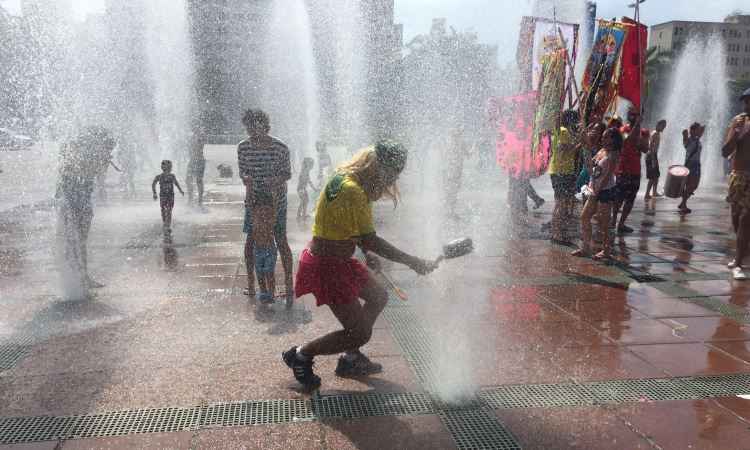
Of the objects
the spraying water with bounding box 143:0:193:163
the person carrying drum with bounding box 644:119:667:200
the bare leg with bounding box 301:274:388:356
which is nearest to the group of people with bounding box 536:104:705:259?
the person carrying drum with bounding box 644:119:667:200

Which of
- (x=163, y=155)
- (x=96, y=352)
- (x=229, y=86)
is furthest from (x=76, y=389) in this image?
(x=229, y=86)

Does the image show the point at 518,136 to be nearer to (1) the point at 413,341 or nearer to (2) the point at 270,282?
(2) the point at 270,282

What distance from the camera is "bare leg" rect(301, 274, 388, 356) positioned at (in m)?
3.17

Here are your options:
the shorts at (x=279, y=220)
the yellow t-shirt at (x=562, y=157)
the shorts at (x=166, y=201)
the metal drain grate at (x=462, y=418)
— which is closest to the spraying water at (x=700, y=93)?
the yellow t-shirt at (x=562, y=157)

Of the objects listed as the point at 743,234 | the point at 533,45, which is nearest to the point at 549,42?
the point at 533,45

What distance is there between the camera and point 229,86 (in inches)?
2060

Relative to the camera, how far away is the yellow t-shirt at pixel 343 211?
3.00 metres

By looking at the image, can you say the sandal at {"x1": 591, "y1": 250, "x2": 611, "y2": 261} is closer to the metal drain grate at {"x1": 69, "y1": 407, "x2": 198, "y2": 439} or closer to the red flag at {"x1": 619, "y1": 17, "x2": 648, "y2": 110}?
the red flag at {"x1": 619, "y1": 17, "x2": 648, "y2": 110}

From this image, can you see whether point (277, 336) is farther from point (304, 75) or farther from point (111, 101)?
point (304, 75)

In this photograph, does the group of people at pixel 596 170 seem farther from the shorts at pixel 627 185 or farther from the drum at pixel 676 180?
the drum at pixel 676 180

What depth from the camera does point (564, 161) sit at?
764 cm

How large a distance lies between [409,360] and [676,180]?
26.2 ft

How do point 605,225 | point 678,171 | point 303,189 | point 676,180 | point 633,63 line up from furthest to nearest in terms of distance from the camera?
point 303,189, point 678,171, point 676,180, point 633,63, point 605,225

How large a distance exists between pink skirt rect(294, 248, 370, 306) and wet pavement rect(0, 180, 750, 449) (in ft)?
2.03
